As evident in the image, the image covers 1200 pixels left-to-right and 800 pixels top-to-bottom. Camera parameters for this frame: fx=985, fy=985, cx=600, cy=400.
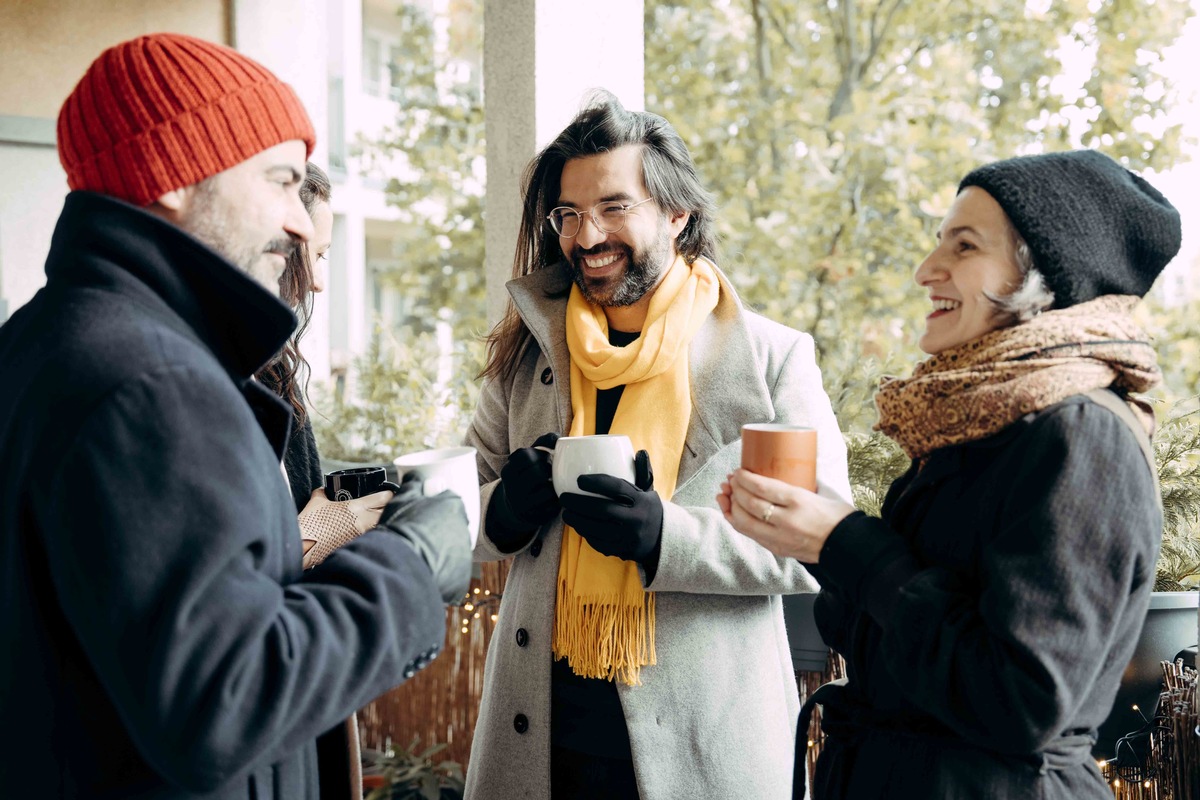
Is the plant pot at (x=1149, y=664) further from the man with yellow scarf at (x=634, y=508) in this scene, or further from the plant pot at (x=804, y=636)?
the man with yellow scarf at (x=634, y=508)

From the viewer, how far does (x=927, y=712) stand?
122 centimetres

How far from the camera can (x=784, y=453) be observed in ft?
4.39

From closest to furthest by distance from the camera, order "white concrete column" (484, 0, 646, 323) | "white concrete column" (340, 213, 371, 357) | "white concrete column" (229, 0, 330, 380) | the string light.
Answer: "white concrete column" (484, 0, 646, 323) → the string light → "white concrete column" (229, 0, 330, 380) → "white concrete column" (340, 213, 371, 357)

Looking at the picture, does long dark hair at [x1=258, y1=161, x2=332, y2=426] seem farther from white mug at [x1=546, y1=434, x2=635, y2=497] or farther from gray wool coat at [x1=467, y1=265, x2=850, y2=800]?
white mug at [x1=546, y1=434, x2=635, y2=497]

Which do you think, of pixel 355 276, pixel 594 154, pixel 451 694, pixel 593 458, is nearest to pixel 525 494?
pixel 593 458

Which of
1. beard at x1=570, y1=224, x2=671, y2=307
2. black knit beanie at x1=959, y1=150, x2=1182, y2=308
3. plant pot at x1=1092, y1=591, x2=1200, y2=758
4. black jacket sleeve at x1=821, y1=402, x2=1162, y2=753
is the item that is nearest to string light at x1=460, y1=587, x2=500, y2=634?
beard at x1=570, y1=224, x2=671, y2=307

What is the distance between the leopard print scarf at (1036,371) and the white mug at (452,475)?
588 millimetres

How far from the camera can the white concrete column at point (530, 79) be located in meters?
2.71

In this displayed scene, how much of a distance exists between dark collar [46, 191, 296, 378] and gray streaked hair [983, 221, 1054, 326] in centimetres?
87

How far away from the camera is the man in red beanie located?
93 cm

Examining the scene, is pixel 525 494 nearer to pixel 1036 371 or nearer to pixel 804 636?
pixel 1036 371

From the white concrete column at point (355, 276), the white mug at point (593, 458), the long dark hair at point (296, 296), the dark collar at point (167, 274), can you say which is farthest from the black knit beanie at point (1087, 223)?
the white concrete column at point (355, 276)

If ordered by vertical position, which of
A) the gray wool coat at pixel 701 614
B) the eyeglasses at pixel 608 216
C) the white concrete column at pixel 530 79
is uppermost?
the white concrete column at pixel 530 79

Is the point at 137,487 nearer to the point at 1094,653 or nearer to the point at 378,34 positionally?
the point at 1094,653
